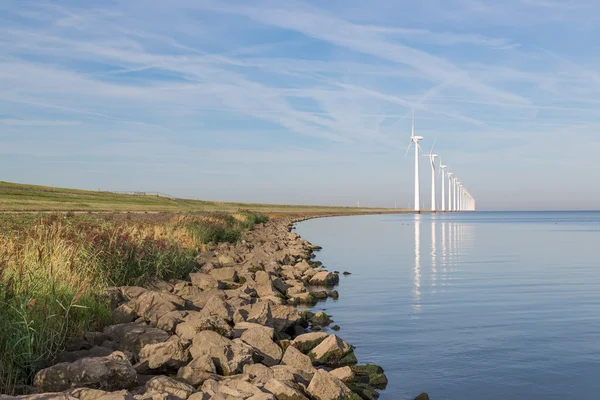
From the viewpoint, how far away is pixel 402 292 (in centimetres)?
2239

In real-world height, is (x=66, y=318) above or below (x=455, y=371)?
above

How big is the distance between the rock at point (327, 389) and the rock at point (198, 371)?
1.58 m

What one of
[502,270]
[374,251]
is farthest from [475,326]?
[374,251]

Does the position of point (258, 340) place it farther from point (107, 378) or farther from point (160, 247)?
point (160, 247)

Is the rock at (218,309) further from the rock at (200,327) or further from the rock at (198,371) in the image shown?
the rock at (198,371)

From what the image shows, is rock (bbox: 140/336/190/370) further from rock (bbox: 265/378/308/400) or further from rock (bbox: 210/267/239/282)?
rock (bbox: 210/267/239/282)

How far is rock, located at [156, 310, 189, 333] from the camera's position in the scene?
1193cm

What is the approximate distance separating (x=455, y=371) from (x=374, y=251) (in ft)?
101

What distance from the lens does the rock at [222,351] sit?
32.3 feet

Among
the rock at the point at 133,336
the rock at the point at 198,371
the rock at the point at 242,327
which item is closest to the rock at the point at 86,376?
the rock at the point at 198,371

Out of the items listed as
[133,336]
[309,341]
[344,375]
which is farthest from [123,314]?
[344,375]

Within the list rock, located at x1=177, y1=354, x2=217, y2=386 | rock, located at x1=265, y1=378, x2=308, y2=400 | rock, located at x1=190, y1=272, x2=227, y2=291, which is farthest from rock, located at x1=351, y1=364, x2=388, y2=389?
rock, located at x1=190, y1=272, x2=227, y2=291

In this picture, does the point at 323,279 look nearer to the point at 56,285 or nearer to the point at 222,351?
the point at 56,285

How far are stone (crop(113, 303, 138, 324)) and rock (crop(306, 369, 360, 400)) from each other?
4.92m
